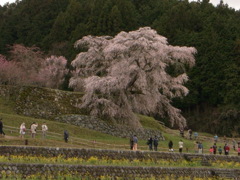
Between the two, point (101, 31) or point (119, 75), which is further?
point (101, 31)

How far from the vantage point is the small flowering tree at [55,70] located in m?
69.2

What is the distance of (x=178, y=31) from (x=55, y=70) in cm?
1615

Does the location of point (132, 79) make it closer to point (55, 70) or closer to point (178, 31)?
point (55, 70)

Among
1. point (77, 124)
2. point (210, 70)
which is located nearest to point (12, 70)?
point (77, 124)

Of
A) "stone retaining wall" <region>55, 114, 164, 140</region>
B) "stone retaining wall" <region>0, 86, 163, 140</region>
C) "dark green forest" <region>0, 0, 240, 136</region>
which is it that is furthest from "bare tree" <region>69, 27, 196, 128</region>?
"dark green forest" <region>0, 0, 240, 136</region>

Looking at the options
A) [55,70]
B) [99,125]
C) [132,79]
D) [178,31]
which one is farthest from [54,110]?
[178,31]

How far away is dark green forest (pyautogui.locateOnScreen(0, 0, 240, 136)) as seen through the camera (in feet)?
212

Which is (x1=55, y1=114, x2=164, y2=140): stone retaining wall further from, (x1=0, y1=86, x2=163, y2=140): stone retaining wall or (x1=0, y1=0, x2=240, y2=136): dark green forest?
(x1=0, y1=0, x2=240, y2=136): dark green forest

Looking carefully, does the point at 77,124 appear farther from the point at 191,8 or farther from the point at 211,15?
the point at 191,8

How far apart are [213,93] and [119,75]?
2505 centimetres

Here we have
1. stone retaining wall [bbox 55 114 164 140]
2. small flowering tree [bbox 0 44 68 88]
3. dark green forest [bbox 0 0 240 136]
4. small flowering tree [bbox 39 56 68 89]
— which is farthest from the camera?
small flowering tree [bbox 39 56 68 89]

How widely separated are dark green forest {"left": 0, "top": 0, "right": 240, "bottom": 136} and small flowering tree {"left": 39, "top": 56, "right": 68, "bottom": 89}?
1.71 m

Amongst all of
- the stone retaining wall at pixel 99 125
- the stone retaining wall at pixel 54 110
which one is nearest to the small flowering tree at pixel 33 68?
the stone retaining wall at pixel 54 110

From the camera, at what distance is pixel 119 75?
43.2 meters
